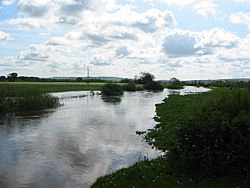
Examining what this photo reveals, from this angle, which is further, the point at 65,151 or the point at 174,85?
the point at 174,85

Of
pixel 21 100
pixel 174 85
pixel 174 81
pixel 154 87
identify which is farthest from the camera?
pixel 174 81

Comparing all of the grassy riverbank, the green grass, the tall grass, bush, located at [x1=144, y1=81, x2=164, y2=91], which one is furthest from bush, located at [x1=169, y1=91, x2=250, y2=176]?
bush, located at [x1=144, y1=81, x2=164, y2=91]

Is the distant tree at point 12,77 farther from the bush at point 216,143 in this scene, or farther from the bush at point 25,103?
the bush at point 216,143

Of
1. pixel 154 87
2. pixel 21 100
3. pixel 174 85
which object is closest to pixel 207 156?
pixel 21 100

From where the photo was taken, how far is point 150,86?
131125 millimetres

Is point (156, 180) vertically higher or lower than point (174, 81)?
lower

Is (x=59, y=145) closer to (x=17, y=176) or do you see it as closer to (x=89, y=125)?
(x=17, y=176)

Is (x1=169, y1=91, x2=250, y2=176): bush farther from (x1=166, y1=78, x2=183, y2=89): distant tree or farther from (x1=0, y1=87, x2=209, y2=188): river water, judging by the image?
(x1=166, y1=78, x2=183, y2=89): distant tree

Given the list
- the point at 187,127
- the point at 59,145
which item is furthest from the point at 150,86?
the point at 187,127

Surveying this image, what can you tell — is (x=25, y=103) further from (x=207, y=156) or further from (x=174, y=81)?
(x=174, y=81)

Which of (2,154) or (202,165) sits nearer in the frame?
(202,165)

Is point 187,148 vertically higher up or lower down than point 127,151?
higher up

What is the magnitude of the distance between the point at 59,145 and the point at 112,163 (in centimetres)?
596

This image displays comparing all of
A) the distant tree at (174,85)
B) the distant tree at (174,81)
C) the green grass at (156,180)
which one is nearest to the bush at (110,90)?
the distant tree at (174,85)
